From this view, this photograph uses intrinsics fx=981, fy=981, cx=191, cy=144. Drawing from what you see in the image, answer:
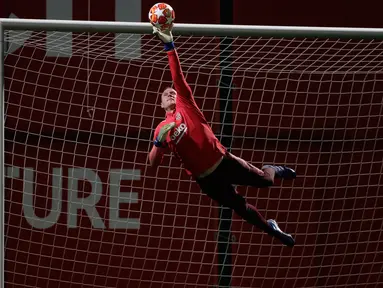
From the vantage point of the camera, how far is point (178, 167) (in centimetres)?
776

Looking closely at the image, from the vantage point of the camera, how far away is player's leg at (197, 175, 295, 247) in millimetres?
6551

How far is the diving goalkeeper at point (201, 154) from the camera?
6.34 meters

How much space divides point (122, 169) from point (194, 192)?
24.5 inches

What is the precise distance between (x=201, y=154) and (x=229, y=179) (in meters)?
0.29

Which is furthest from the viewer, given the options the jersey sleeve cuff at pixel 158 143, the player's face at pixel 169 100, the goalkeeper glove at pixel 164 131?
the player's face at pixel 169 100

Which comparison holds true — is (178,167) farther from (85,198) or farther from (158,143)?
(158,143)

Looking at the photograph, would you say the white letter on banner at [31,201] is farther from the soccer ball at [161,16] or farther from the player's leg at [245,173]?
the soccer ball at [161,16]

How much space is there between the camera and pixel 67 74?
7801mm

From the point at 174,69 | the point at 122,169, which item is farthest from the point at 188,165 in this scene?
the point at 122,169

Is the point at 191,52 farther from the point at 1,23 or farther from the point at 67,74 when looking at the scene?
the point at 1,23

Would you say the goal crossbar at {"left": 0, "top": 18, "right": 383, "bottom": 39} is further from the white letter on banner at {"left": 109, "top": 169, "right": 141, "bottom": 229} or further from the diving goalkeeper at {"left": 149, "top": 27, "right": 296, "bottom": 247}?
the white letter on banner at {"left": 109, "top": 169, "right": 141, "bottom": 229}

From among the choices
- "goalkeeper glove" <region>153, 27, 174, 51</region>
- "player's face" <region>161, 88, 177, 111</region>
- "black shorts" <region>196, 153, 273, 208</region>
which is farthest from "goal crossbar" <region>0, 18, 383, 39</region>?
"black shorts" <region>196, 153, 273, 208</region>

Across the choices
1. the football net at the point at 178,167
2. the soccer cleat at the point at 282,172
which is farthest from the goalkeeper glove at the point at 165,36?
the football net at the point at 178,167

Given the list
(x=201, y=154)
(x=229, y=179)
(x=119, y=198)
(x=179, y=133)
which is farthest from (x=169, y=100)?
(x=119, y=198)
